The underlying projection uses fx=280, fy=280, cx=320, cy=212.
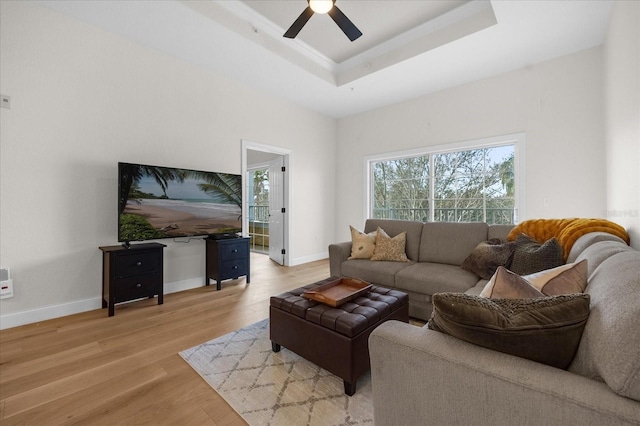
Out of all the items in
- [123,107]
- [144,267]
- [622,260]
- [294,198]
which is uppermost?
[123,107]

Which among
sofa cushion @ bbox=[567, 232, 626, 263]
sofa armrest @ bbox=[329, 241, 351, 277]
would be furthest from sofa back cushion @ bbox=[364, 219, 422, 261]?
sofa cushion @ bbox=[567, 232, 626, 263]

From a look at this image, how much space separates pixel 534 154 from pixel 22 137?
565 cm

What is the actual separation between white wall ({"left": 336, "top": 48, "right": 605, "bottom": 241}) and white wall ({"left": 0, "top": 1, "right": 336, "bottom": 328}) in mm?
3452

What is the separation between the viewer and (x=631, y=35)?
1994mm

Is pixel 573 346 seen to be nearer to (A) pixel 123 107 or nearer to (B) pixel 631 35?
(B) pixel 631 35

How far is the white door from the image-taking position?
5.25 metres

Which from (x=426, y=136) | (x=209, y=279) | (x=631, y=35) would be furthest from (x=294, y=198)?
(x=631, y=35)

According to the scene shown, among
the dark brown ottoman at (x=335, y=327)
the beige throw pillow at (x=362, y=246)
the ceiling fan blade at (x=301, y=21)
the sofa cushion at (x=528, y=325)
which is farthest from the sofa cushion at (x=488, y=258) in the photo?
the ceiling fan blade at (x=301, y=21)

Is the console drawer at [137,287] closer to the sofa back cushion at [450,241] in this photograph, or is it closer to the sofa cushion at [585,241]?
the sofa back cushion at [450,241]

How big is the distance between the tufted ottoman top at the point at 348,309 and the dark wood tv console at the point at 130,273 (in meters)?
1.74

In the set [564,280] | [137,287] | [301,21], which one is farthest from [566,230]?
[137,287]

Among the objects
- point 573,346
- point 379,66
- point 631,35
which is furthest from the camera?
point 379,66

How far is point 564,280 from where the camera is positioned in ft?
3.84

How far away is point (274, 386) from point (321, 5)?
2.83 metres
